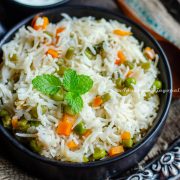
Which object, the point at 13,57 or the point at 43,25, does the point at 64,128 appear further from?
the point at 43,25

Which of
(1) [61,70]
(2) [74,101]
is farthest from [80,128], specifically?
(1) [61,70]

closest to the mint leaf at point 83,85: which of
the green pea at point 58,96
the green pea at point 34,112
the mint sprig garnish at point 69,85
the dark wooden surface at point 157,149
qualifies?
the mint sprig garnish at point 69,85

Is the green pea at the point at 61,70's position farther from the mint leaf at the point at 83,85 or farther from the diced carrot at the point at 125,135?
the diced carrot at the point at 125,135

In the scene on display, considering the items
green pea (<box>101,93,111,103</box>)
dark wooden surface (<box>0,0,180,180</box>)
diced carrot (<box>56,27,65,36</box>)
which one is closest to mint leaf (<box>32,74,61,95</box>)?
green pea (<box>101,93,111,103</box>)

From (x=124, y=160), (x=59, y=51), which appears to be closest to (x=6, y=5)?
(x=59, y=51)

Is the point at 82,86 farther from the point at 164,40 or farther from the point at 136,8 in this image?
the point at 136,8

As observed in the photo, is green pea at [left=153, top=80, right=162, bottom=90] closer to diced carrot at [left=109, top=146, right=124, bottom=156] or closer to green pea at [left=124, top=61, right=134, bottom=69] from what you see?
green pea at [left=124, top=61, right=134, bottom=69]
